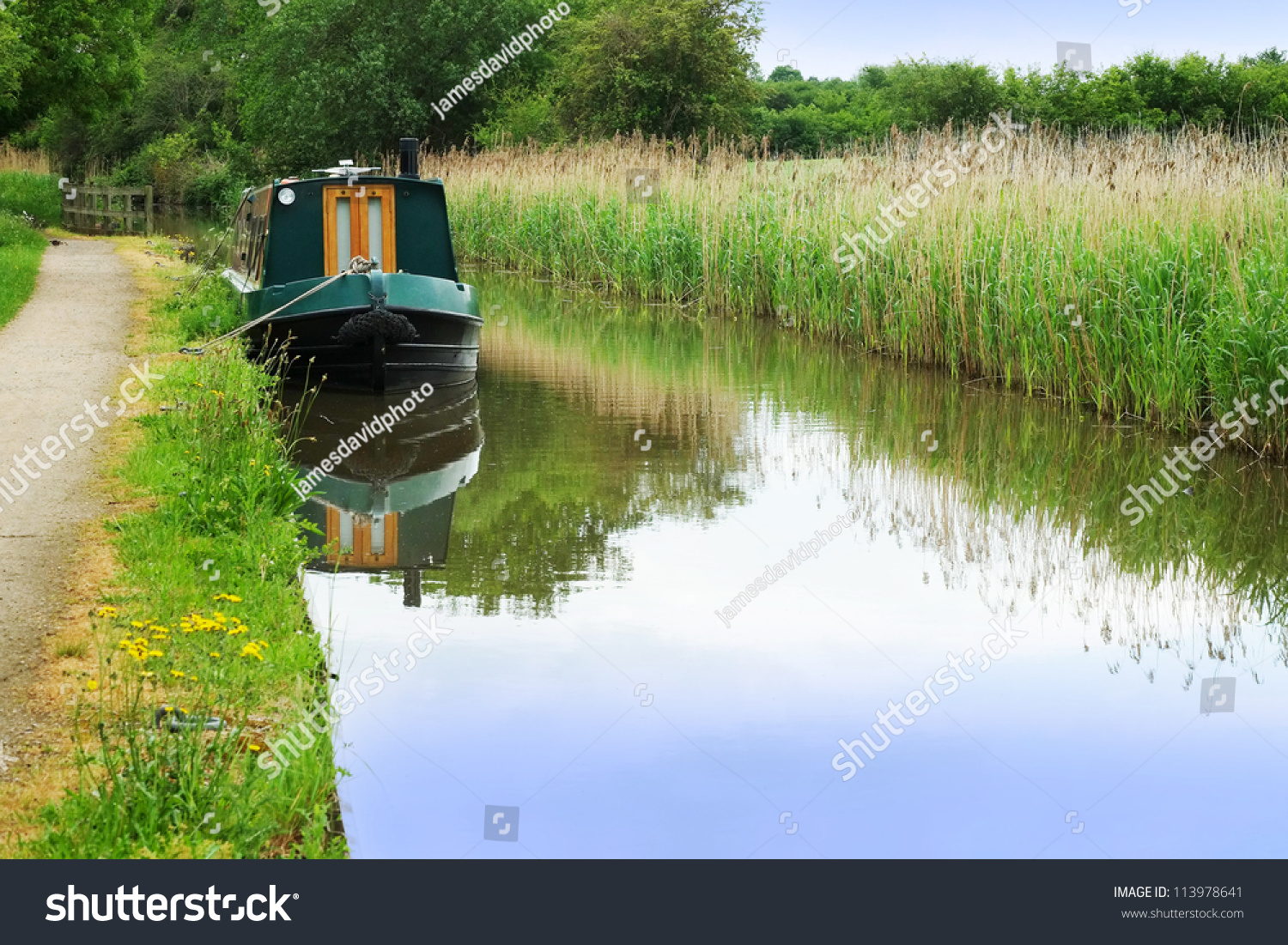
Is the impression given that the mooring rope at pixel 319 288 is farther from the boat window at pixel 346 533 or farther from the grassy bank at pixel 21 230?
the boat window at pixel 346 533

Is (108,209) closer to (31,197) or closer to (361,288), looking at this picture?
(31,197)

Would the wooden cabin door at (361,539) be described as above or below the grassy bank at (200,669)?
below

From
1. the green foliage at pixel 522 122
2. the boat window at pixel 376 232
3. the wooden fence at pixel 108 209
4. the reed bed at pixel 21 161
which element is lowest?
the wooden fence at pixel 108 209

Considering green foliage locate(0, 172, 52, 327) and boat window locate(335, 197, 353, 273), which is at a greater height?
boat window locate(335, 197, 353, 273)

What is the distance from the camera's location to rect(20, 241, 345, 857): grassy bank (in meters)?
3.83

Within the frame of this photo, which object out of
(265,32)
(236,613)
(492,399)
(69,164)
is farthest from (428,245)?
(69,164)

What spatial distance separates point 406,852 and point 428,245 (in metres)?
10.5

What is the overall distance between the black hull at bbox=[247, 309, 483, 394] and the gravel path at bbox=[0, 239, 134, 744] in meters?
1.40

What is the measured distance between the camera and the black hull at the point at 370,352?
41.8 feet

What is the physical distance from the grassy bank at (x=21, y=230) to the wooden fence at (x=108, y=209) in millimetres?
778

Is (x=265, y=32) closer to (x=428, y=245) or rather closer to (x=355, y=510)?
(x=428, y=245)

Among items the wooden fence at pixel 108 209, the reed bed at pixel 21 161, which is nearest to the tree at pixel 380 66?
the wooden fence at pixel 108 209

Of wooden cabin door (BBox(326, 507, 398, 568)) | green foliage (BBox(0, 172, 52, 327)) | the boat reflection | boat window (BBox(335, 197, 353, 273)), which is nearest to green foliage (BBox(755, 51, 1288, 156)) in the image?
green foliage (BBox(0, 172, 52, 327))

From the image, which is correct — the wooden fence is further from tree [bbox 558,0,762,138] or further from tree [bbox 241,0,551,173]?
tree [bbox 558,0,762,138]
